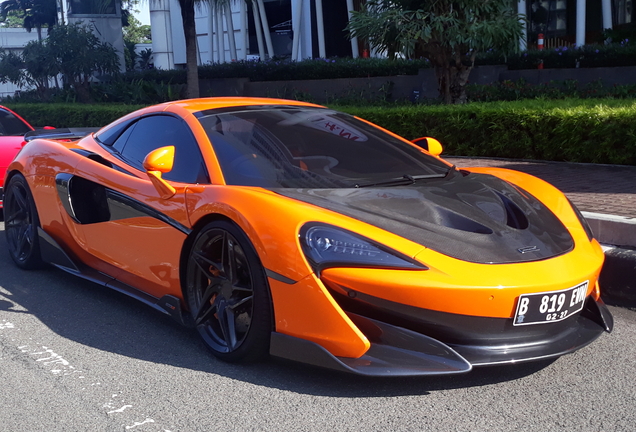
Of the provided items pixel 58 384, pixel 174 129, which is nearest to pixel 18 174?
pixel 174 129

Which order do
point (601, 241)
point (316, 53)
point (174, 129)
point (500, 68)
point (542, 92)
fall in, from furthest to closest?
point (316, 53)
point (500, 68)
point (542, 92)
point (601, 241)
point (174, 129)

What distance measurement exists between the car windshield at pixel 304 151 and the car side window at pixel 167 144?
0.12 meters

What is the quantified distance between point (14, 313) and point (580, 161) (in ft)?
21.8

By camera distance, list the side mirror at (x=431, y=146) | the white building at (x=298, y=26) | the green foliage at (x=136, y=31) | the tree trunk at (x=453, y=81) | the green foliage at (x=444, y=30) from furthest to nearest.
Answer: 1. the green foliage at (x=136, y=31)
2. the white building at (x=298, y=26)
3. the tree trunk at (x=453, y=81)
4. the green foliage at (x=444, y=30)
5. the side mirror at (x=431, y=146)

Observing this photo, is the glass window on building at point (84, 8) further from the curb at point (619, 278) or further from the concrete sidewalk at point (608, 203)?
the curb at point (619, 278)

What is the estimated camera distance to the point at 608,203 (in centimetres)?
610

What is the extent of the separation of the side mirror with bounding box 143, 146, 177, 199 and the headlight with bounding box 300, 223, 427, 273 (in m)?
1.04

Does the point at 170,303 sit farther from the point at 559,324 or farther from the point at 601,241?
the point at 601,241

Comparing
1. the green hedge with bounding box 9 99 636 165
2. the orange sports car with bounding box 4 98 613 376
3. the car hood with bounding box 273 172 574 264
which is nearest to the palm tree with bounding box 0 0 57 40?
the green hedge with bounding box 9 99 636 165

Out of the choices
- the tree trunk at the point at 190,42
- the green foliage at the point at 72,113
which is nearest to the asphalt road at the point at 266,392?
the green foliage at the point at 72,113

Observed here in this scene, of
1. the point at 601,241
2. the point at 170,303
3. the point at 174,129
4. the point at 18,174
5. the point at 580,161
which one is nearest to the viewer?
the point at 170,303

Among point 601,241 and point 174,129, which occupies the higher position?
point 174,129

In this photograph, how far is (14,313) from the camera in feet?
14.9

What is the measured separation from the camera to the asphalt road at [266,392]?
2.89 meters
